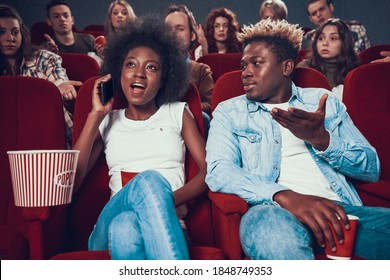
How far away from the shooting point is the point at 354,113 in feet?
5.46

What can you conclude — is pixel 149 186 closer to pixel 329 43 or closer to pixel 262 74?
pixel 262 74

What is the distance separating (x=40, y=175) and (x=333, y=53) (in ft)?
5.83

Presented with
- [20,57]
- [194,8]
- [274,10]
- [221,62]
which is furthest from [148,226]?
[194,8]

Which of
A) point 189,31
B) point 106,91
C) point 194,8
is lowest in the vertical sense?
point 106,91

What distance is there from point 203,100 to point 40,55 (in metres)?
0.76

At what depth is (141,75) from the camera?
4.96 feet

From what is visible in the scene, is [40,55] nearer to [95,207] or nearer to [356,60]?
[95,207]

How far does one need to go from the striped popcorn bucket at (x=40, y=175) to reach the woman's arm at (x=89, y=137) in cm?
23

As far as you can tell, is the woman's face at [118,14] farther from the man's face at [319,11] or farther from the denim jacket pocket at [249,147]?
the denim jacket pocket at [249,147]

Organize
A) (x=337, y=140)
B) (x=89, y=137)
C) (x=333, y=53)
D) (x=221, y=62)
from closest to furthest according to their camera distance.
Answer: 1. (x=337, y=140)
2. (x=89, y=137)
3. (x=333, y=53)
4. (x=221, y=62)

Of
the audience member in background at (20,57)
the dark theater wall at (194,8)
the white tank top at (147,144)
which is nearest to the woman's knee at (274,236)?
the white tank top at (147,144)

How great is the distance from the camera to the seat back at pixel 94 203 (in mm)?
1473

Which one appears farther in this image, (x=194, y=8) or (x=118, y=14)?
(x=194, y=8)
